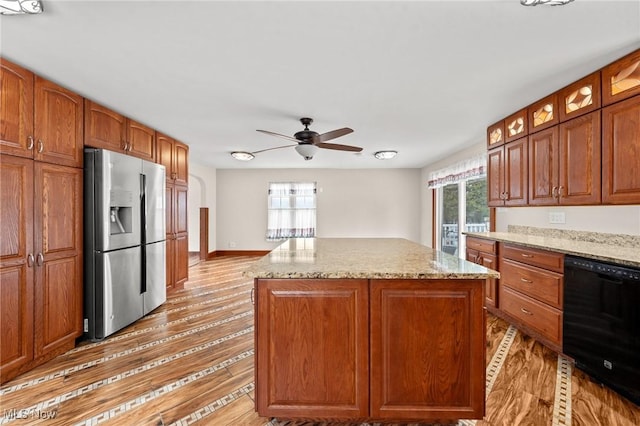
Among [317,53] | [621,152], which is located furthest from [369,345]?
[621,152]

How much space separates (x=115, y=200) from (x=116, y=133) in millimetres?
713

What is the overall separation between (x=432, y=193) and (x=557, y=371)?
4376 mm

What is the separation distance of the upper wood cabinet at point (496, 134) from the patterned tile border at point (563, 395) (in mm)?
2188

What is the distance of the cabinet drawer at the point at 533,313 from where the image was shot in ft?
7.34

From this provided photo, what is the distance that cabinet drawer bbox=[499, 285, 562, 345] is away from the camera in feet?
7.34

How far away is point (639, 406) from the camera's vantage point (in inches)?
67.4

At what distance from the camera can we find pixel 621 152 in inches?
78.2

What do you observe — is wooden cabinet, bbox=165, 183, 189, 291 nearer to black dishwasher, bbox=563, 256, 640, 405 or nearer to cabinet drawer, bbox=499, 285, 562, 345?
cabinet drawer, bbox=499, 285, 562, 345

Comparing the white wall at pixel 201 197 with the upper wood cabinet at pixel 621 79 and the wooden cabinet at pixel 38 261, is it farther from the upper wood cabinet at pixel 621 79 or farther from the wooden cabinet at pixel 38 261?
the upper wood cabinet at pixel 621 79

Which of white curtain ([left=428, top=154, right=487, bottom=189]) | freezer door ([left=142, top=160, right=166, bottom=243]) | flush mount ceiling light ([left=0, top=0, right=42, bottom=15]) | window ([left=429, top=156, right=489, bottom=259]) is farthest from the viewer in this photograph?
window ([left=429, top=156, right=489, bottom=259])

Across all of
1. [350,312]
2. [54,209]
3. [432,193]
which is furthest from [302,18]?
[432,193]

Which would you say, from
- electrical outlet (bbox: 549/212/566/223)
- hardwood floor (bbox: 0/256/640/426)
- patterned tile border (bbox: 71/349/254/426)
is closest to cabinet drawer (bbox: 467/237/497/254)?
electrical outlet (bbox: 549/212/566/223)

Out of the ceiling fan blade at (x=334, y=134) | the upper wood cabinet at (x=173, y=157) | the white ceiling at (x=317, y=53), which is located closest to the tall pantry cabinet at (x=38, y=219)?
the white ceiling at (x=317, y=53)

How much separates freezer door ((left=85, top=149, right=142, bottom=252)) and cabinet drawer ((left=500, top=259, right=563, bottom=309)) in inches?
146
